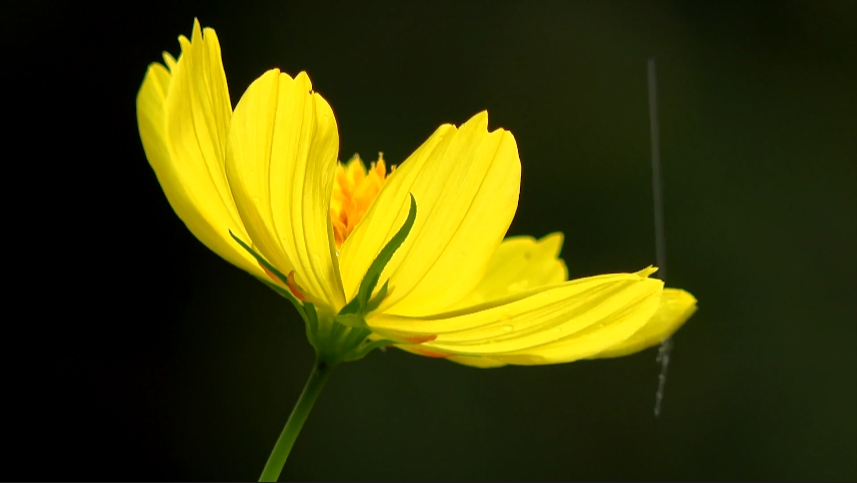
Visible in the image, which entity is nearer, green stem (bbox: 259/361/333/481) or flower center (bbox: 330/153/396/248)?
green stem (bbox: 259/361/333/481)

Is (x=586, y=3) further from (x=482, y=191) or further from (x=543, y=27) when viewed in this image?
(x=482, y=191)

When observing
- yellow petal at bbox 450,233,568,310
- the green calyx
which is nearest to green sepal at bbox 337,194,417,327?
the green calyx

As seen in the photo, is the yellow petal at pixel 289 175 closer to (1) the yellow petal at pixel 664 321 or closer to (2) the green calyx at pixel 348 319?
(2) the green calyx at pixel 348 319

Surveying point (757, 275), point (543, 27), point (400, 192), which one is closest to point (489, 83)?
point (543, 27)

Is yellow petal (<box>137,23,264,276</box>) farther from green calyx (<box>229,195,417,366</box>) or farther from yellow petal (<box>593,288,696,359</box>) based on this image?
yellow petal (<box>593,288,696,359</box>)

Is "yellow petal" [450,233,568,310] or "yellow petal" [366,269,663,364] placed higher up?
"yellow petal" [450,233,568,310]

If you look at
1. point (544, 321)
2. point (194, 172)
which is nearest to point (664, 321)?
point (544, 321)

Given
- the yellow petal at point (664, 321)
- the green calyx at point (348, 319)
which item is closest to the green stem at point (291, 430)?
the green calyx at point (348, 319)
